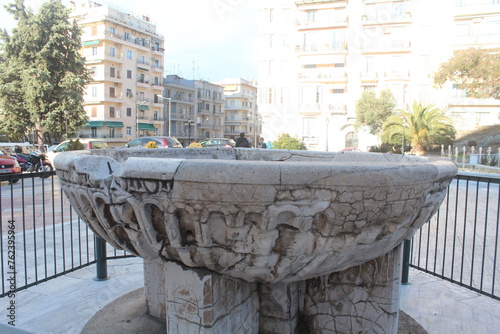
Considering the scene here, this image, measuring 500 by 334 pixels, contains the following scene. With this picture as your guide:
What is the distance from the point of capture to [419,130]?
24.7 metres

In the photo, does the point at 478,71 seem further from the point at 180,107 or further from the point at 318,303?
the point at 180,107

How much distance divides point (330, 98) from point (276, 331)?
31.4 meters

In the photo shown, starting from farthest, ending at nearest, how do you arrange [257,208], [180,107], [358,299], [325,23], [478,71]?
1. [180,107]
2. [325,23]
3. [478,71]
4. [358,299]
5. [257,208]

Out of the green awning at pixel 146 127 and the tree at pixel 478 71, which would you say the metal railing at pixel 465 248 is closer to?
the tree at pixel 478 71

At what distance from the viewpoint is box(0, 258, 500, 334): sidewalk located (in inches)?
113

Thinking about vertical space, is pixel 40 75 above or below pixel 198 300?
above

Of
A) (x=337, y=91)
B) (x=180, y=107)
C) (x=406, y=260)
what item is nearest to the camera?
(x=406, y=260)

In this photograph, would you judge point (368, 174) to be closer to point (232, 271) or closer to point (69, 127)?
point (232, 271)

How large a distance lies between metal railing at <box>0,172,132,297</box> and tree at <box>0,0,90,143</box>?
18096mm

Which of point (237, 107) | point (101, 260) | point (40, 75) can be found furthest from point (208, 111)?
point (101, 260)

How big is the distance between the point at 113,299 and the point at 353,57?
3165 cm

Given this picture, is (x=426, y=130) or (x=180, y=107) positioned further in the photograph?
(x=180, y=107)

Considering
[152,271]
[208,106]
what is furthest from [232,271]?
[208,106]

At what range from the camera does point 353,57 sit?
3166 centimetres
